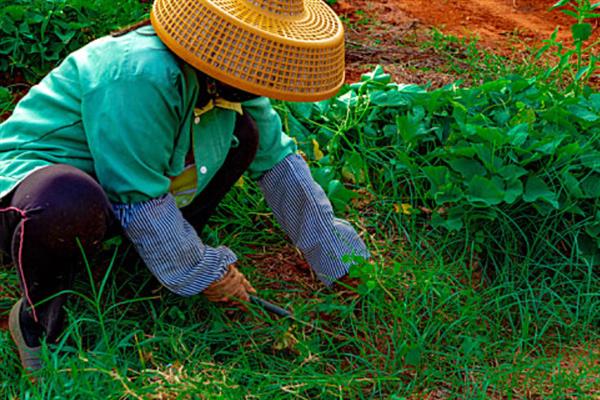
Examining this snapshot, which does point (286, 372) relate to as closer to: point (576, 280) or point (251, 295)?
point (251, 295)

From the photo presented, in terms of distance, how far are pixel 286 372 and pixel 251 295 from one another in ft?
0.82

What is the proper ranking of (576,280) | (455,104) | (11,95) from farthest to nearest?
(11,95) < (455,104) < (576,280)

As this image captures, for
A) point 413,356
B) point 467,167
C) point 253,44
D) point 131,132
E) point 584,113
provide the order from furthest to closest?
point 584,113 → point 467,167 → point 413,356 → point 131,132 → point 253,44

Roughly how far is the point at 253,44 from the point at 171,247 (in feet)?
1.77

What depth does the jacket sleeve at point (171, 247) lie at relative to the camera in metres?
1.90

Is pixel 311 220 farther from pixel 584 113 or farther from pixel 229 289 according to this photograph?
pixel 584 113

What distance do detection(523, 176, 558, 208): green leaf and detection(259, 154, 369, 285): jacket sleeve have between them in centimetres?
52

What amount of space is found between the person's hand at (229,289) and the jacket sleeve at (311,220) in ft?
0.85

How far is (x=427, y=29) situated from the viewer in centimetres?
414

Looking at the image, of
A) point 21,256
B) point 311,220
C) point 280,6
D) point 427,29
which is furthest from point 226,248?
point 427,29

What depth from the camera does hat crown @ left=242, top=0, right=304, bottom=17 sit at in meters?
1.73

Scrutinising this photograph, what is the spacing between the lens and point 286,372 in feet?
6.71

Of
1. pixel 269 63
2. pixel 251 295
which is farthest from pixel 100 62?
pixel 251 295

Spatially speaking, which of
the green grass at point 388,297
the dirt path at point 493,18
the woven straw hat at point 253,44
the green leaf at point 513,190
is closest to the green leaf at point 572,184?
the green grass at point 388,297
